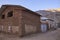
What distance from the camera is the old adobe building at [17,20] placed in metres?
22.2

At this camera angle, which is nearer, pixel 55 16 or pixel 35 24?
pixel 35 24

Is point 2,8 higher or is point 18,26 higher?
point 2,8

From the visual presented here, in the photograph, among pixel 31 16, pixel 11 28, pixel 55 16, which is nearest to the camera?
pixel 11 28

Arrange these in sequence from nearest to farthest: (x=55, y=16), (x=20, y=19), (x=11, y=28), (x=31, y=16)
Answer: (x=20, y=19)
(x=11, y=28)
(x=31, y=16)
(x=55, y=16)

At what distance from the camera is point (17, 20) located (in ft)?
74.8

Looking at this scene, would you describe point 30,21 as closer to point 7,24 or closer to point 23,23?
point 23,23

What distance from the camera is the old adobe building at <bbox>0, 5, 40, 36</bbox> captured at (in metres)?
22.2

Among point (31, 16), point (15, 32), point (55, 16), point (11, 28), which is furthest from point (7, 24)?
point (55, 16)

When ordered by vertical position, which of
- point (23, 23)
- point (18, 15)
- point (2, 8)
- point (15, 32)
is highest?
point (2, 8)

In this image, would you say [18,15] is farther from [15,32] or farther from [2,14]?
[2,14]

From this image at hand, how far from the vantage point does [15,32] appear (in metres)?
22.9

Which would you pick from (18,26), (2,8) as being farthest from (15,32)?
(2,8)

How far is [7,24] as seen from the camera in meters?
25.3

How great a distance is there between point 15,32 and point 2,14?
647 centimetres
